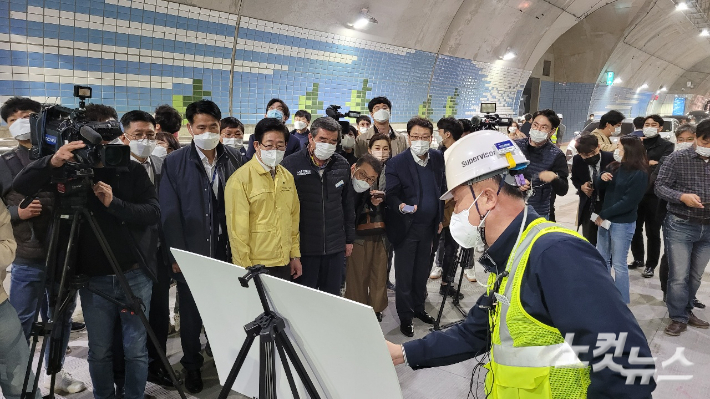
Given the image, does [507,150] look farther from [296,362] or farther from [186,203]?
[186,203]

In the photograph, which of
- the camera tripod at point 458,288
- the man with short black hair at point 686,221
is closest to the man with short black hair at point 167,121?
the camera tripod at point 458,288

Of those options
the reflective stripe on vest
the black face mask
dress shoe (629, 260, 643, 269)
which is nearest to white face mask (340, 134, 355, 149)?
the black face mask

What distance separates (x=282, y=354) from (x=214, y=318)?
38 cm

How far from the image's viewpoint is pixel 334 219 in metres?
3.39

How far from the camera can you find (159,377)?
118 inches

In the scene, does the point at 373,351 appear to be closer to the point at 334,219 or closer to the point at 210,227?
the point at 210,227

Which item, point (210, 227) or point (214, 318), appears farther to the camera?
point (210, 227)

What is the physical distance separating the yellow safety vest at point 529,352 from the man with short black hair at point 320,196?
210 centimetres

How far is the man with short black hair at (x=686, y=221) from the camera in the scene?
3.60 metres

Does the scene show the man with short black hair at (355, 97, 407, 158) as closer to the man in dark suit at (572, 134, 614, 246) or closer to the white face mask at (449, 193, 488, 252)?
the man in dark suit at (572, 134, 614, 246)

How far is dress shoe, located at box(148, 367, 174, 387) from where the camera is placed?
297 centimetres

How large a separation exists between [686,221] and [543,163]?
121 cm

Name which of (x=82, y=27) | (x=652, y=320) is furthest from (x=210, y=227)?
(x=652, y=320)

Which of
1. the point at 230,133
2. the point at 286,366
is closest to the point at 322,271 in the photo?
the point at 230,133
